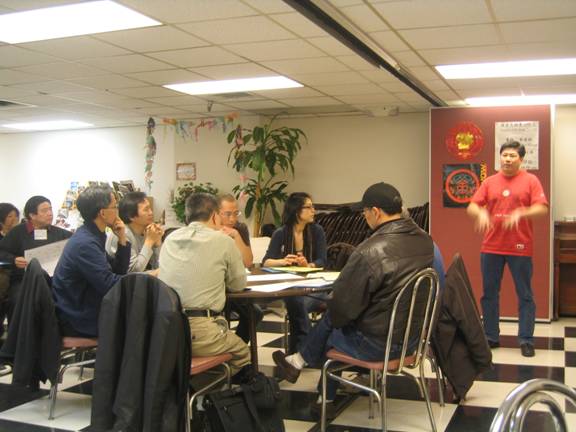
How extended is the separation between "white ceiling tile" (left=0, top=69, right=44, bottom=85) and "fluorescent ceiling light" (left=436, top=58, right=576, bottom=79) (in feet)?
11.2

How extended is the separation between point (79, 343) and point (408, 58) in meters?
3.05

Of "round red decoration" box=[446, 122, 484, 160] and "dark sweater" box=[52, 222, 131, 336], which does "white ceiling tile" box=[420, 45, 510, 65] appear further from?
"dark sweater" box=[52, 222, 131, 336]

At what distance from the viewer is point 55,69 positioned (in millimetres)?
5426

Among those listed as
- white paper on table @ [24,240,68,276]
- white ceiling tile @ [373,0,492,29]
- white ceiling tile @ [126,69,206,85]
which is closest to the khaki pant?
white paper on table @ [24,240,68,276]

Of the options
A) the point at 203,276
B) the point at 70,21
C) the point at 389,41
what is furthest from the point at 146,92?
the point at 203,276

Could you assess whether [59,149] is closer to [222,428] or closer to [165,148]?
[165,148]

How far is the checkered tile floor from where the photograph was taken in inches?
139

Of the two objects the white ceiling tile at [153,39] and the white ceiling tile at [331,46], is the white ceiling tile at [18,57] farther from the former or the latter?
the white ceiling tile at [331,46]

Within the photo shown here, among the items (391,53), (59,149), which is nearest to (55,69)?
(391,53)

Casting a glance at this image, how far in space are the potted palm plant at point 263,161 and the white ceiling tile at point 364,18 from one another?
3.49 m

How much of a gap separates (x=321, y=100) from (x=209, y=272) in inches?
162

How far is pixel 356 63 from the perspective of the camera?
5.15m

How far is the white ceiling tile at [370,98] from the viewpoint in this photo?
22.0ft

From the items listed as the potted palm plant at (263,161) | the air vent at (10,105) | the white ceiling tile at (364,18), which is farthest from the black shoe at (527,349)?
the air vent at (10,105)
